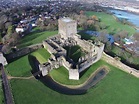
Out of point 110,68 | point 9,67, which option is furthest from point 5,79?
point 110,68

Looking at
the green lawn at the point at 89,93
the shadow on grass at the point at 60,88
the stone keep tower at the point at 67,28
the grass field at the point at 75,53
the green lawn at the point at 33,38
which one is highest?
the stone keep tower at the point at 67,28

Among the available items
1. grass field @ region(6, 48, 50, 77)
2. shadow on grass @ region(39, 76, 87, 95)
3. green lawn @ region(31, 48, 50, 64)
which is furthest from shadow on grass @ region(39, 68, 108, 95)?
green lawn @ region(31, 48, 50, 64)

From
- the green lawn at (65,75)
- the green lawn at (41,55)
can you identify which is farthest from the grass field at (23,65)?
the green lawn at (65,75)

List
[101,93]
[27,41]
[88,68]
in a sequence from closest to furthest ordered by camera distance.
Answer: [101,93] → [88,68] → [27,41]

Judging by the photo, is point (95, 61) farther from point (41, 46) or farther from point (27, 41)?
→ point (27, 41)

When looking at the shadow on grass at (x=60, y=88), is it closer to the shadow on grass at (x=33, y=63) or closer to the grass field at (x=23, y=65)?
the shadow on grass at (x=33, y=63)

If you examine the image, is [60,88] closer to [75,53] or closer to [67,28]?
[75,53]
